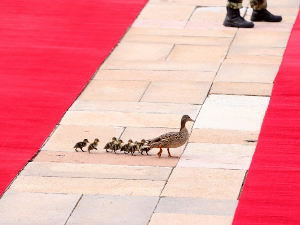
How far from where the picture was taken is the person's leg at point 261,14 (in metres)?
16.4

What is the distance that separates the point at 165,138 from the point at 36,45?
5.71 m

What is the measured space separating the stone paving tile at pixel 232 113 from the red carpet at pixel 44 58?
6.89 ft

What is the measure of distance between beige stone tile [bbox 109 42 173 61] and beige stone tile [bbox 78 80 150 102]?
137 centimetres

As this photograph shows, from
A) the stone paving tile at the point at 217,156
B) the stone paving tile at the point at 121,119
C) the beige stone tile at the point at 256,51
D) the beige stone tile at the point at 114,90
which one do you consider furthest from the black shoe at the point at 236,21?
the stone paving tile at the point at 217,156

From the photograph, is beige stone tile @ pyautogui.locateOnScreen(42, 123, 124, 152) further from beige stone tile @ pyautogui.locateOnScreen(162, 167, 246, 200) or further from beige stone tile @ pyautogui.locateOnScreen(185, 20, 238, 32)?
beige stone tile @ pyautogui.locateOnScreen(185, 20, 238, 32)

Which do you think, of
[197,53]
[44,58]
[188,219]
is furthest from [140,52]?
[188,219]

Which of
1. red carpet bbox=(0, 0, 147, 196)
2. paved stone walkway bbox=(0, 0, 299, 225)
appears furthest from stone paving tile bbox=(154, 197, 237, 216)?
red carpet bbox=(0, 0, 147, 196)

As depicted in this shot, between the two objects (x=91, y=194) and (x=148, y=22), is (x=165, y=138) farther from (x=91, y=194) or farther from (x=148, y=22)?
(x=148, y=22)

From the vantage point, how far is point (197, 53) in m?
14.8

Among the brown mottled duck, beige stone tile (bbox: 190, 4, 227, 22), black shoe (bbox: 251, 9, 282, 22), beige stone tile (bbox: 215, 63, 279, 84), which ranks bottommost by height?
beige stone tile (bbox: 190, 4, 227, 22)

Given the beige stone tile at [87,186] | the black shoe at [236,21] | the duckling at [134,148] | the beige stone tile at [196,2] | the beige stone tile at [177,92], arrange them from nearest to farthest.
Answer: the beige stone tile at [87,186] → the duckling at [134,148] → the beige stone tile at [177,92] → the black shoe at [236,21] → the beige stone tile at [196,2]

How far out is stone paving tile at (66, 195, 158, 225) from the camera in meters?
8.68

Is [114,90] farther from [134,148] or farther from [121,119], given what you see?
[134,148]

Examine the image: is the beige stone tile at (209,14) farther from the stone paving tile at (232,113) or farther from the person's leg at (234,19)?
the stone paving tile at (232,113)
